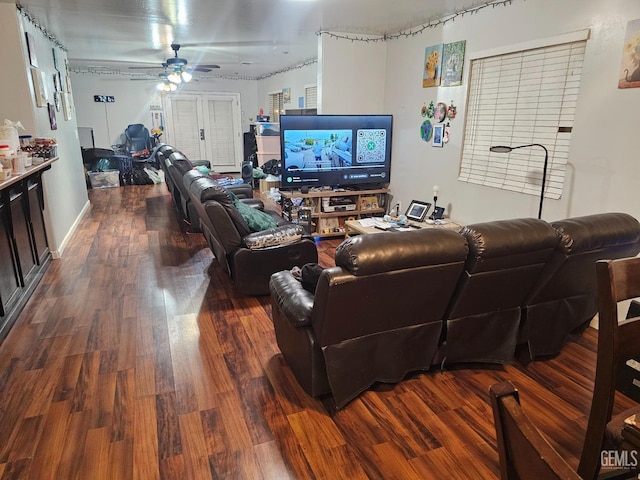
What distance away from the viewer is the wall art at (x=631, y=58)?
98.2 inches

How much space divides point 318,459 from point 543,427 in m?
1.11

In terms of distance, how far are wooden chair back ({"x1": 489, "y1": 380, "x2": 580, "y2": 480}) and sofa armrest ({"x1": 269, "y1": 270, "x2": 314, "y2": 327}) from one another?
55.7 inches

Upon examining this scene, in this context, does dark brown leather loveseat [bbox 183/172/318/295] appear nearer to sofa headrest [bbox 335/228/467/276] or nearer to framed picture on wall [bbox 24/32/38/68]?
sofa headrest [bbox 335/228/467/276]

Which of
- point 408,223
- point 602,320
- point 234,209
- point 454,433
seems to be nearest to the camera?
point 602,320

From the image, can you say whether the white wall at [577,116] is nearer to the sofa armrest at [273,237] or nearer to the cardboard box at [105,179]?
the sofa armrest at [273,237]

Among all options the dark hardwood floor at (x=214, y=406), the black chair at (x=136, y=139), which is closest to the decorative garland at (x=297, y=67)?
the black chair at (x=136, y=139)

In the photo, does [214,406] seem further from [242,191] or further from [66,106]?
[66,106]

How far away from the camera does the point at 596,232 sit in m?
2.12

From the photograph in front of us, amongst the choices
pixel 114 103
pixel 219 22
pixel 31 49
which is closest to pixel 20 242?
pixel 31 49

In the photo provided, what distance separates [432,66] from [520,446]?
14.0ft

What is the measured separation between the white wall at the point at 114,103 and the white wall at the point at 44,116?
13.6 ft

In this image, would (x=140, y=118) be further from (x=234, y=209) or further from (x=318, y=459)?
(x=318, y=459)

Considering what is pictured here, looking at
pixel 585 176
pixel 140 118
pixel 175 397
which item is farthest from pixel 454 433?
pixel 140 118

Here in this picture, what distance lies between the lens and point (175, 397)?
87.8 inches
